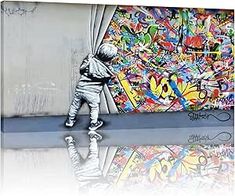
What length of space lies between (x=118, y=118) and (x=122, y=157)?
90.5 inches

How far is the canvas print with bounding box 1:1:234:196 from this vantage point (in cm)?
754

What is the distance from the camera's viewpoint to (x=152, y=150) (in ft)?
21.4

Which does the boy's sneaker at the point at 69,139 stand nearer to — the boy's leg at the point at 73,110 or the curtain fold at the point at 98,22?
the boy's leg at the point at 73,110

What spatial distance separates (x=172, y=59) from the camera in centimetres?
845

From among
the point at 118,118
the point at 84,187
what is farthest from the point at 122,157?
the point at 118,118

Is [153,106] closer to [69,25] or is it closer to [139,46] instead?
[139,46]

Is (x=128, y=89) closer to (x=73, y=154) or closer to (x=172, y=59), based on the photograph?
A: (x=172, y=59)
